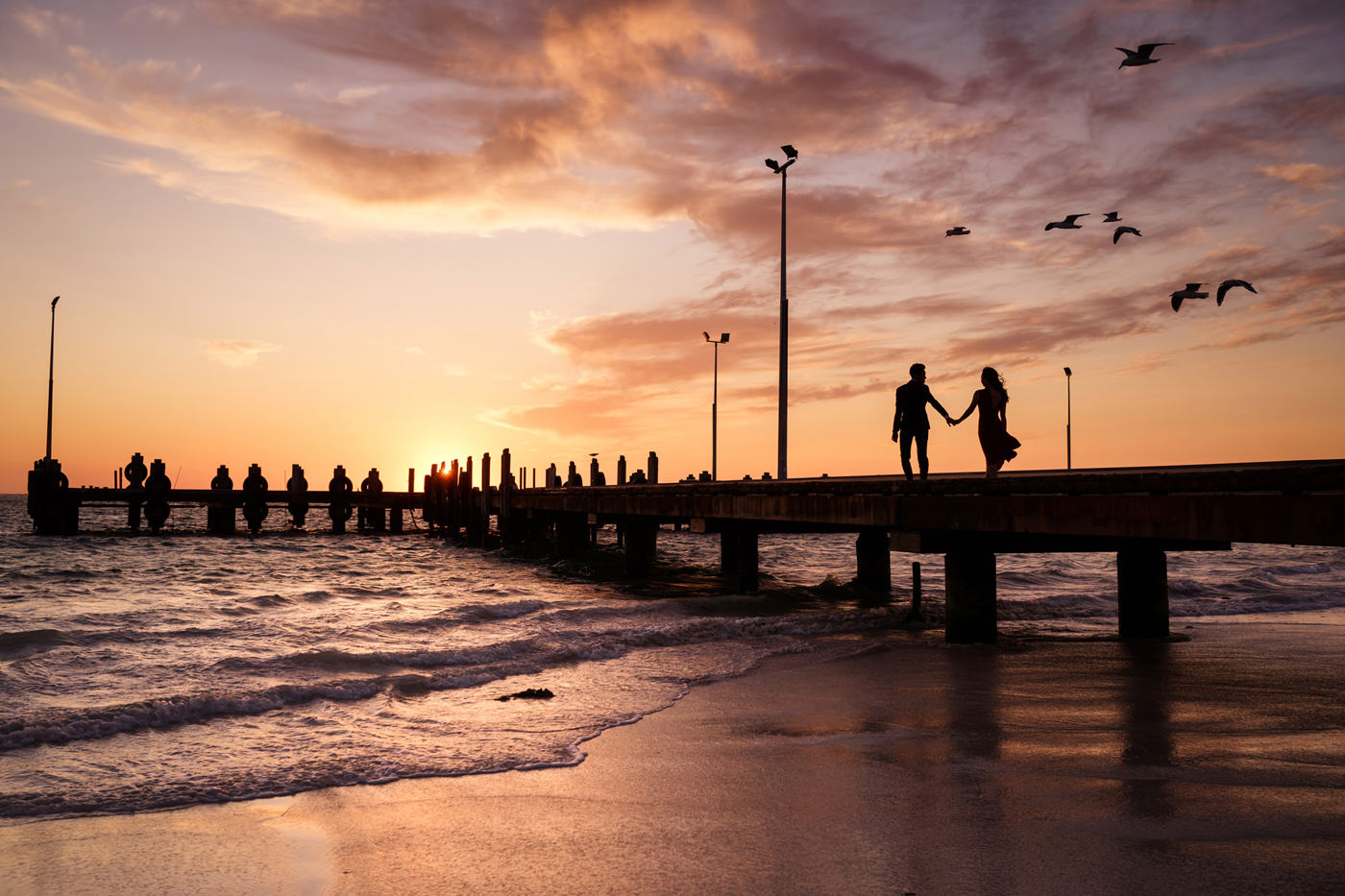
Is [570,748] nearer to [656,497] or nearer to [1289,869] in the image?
[1289,869]

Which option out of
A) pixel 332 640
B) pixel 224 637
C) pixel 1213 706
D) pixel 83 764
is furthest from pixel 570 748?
pixel 224 637

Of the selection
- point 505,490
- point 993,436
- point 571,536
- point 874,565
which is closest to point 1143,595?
point 993,436

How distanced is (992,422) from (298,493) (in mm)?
65150

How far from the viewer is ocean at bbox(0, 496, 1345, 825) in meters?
8.60

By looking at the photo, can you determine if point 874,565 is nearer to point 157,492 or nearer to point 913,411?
point 913,411

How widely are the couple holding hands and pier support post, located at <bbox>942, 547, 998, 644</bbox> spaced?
7.40 ft

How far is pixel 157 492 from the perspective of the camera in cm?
6328

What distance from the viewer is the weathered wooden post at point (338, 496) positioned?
69625 millimetres

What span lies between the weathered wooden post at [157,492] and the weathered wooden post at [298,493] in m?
8.10

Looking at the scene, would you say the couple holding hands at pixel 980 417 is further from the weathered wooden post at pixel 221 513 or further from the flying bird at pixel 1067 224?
the weathered wooden post at pixel 221 513

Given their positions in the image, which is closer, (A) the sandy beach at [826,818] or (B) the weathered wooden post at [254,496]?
(A) the sandy beach at [826,818]

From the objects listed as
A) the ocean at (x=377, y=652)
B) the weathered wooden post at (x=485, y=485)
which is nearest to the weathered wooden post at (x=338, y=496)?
the weathered wooden post at (x=485, y=485)

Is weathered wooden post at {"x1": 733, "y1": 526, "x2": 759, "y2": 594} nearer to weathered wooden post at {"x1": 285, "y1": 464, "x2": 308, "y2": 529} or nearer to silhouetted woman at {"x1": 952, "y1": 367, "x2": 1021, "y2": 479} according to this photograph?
silhouetted woman at {"x1": 952, "y1": 367, "x2": 1021, "y2": 479}

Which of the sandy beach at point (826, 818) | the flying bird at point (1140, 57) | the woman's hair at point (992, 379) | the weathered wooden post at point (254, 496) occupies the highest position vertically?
the flying bird at point (1140, 57)
